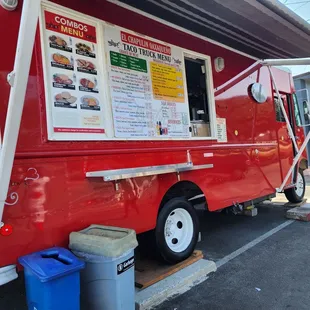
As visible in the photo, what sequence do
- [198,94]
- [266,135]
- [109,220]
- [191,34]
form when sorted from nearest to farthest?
[109,220] < [191,34] < [198,94] < [266,135]

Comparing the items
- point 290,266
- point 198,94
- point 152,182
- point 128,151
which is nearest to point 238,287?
point 290,266

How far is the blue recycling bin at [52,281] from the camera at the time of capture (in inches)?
84.0

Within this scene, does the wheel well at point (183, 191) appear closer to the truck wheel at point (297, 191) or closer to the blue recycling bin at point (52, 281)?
the blue recycling bin at point (52, 281)

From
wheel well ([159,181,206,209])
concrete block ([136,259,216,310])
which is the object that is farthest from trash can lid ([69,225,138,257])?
wheel well ([159,181,206,209])

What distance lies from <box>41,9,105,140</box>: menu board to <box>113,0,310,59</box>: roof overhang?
65 centimetres

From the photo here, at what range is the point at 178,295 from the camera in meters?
3.28

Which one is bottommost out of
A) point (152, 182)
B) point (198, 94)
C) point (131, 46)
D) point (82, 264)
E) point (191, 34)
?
point (82, 264)

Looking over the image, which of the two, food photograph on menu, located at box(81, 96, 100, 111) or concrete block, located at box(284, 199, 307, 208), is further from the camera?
concrete block, located at box(284, 199, 307, 208)

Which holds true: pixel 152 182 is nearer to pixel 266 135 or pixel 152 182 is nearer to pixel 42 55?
pixel 42 55

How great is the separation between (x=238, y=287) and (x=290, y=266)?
88cm

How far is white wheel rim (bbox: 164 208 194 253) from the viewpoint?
3873 mm

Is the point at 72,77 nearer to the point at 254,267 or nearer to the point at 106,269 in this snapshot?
the point at 106,269

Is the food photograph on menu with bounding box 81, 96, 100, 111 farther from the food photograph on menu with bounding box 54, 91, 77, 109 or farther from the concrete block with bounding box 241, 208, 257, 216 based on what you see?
the concrete block with bounding box 241, 208, 257, 216

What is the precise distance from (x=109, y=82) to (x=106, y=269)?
1773 mm
